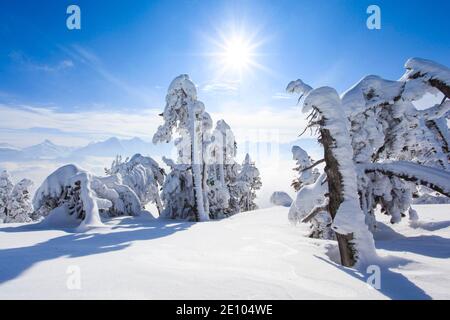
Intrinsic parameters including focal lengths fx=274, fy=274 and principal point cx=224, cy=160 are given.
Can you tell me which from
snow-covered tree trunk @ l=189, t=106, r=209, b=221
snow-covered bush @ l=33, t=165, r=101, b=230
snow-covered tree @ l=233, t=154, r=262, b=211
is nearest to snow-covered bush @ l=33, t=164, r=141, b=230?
snow-covered bush @ l=33, t=165, r=101, b=230

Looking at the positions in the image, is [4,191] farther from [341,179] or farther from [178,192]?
[341,179]

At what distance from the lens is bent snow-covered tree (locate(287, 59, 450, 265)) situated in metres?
6.59

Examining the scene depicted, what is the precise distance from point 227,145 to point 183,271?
29.4 m

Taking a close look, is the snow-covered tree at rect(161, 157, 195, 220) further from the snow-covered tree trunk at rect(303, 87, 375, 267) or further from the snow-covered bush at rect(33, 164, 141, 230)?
the snow-covered tree trunk at rect(303, 87, 375, 267)

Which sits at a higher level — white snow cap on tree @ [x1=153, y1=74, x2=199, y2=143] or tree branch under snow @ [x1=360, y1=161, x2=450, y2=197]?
white snow cap on tree @ [x1=153, y1=74, x2=199, y2=143]

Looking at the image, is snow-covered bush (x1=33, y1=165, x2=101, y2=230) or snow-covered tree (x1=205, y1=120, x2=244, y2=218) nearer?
snow-covered bush (x1=33, y1=165, x2=101, y2=230)

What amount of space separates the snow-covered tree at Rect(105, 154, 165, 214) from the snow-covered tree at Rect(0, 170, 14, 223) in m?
13.4

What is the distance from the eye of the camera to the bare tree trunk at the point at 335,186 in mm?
6415

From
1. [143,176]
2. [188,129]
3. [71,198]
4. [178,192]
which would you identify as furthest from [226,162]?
[71,198]

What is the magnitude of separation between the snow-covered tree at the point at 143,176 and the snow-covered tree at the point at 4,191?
528 inches

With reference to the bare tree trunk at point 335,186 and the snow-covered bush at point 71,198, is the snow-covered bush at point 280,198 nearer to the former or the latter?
the snow-covered bush at point 71,198
